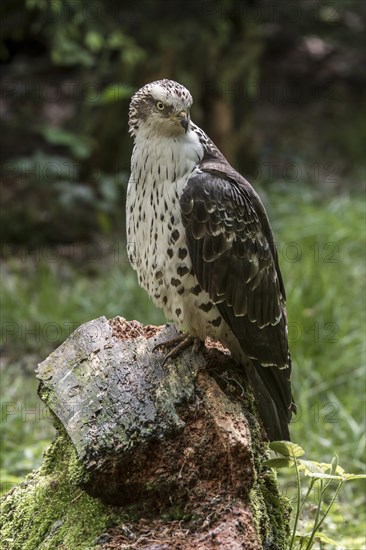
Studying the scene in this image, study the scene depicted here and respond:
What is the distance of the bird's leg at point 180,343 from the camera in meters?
3.78

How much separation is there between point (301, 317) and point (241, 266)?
122 inches

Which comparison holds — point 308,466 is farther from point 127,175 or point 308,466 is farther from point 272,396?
point 127,175

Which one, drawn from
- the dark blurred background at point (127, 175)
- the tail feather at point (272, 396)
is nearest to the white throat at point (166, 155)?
the tail feather at point (272, 396)

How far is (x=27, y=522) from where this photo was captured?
370cm

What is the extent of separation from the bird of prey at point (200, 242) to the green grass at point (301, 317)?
4.04ft

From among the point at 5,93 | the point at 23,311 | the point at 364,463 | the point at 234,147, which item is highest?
the point at 5,93

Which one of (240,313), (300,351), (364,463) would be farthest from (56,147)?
(240,313)

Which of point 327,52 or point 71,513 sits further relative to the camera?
point 327,52

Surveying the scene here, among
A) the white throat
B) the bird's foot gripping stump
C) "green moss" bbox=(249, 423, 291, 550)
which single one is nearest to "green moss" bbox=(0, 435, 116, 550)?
the bird's foot gripping stump

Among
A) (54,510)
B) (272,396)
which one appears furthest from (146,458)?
(272,396)

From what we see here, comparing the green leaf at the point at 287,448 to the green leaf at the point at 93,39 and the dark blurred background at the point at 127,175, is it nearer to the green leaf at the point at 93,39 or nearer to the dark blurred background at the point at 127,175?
Result: the dark blurred background at the point at 127,175

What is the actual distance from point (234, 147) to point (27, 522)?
7121mm

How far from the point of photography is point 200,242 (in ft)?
12.5

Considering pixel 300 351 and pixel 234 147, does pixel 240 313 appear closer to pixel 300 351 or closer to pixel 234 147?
pixel 300 351
